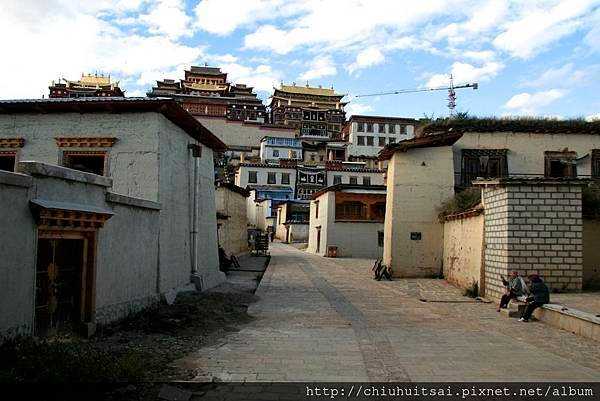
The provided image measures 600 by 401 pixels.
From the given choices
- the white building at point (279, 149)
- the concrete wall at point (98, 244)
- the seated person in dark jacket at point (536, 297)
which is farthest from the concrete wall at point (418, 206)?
the white building at point (279, 149)

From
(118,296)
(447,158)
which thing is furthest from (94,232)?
(447,158)

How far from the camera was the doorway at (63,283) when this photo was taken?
299 inches

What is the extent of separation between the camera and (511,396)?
19.4 ft

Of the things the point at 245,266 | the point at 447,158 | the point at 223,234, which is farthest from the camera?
the point at 223,234

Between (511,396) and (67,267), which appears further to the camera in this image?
(67,267)

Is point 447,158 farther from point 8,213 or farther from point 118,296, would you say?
point 8,213

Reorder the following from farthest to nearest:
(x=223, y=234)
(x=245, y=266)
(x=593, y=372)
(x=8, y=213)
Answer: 1. (x=223, y=234)
2. (x=245, y=266)
3. (x=593, y=372)
4. (x=8, y=213)

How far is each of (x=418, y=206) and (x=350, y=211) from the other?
13478 mm

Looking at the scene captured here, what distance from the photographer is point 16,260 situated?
676 centimetres

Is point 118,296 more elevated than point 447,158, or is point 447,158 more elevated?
point 447,158

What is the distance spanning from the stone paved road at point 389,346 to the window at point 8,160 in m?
7.19

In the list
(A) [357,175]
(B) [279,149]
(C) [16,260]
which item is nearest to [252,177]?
(B) [279,149]

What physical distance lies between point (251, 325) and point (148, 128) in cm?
540

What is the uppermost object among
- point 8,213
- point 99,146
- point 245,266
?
point 99,146
